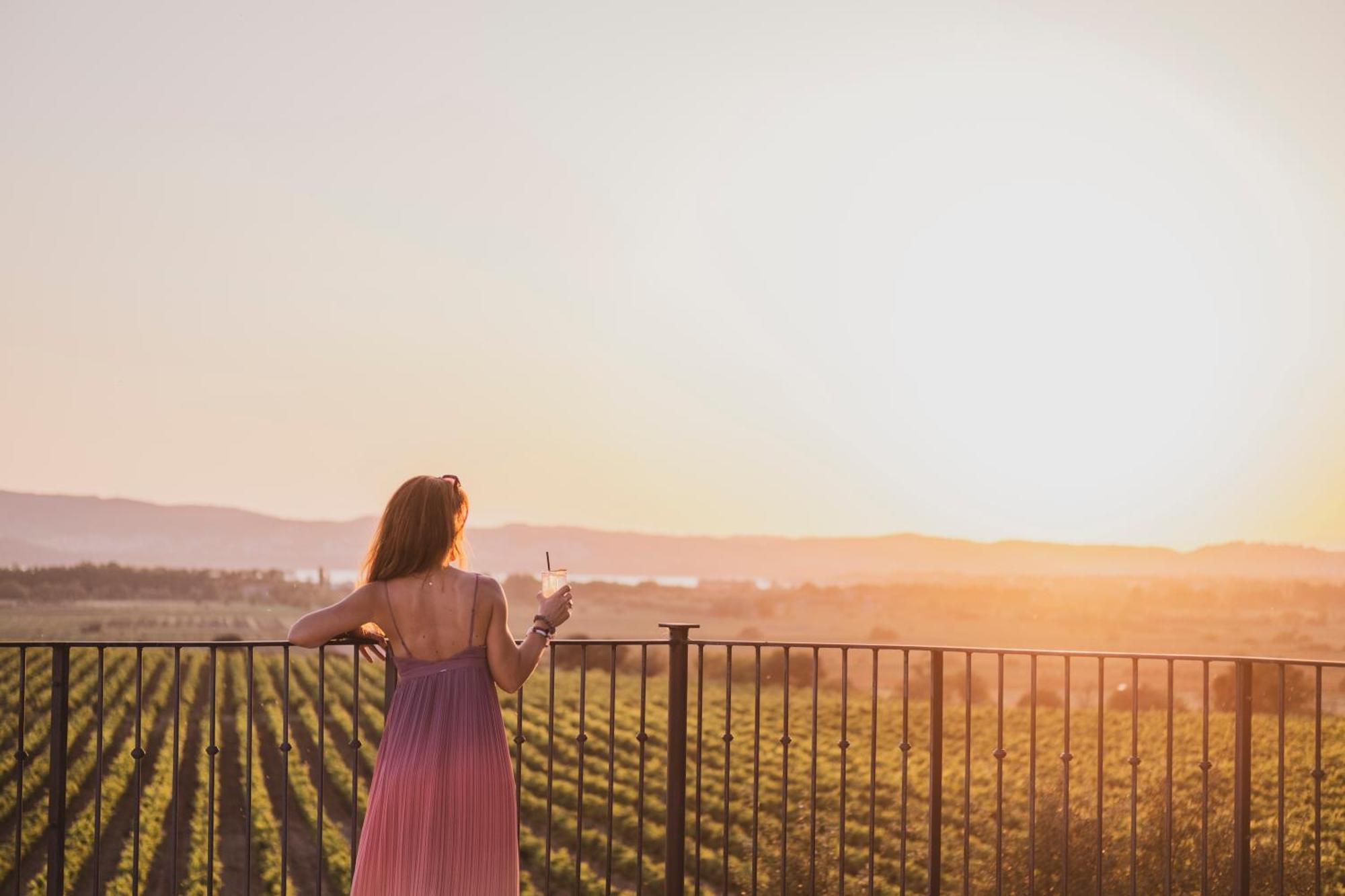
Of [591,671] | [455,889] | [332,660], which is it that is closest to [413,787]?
[455,889]

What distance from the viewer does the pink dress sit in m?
3.57

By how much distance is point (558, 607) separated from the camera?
3.62 m

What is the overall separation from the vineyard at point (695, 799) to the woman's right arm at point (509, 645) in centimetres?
170

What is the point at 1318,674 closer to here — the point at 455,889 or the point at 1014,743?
the point at 455,889

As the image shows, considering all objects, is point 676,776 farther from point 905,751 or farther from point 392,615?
point 392,615

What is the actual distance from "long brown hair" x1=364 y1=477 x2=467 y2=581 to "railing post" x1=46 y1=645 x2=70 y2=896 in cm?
234

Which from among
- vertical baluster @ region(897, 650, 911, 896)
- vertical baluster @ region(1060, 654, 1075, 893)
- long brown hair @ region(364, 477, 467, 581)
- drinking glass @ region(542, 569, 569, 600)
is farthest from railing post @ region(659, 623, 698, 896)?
long brown hair @ region(364, 477, 467, 581)

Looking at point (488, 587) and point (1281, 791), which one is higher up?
point (488, 587)

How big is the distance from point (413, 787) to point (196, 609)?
102875 millimetres

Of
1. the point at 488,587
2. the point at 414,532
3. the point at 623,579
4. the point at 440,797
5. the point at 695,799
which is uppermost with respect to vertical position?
the point at 414,532

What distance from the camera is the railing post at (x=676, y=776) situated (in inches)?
214

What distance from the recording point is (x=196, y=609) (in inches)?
3895

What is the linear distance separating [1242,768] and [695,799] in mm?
3671

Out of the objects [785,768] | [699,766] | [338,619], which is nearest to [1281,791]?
[785,768]
